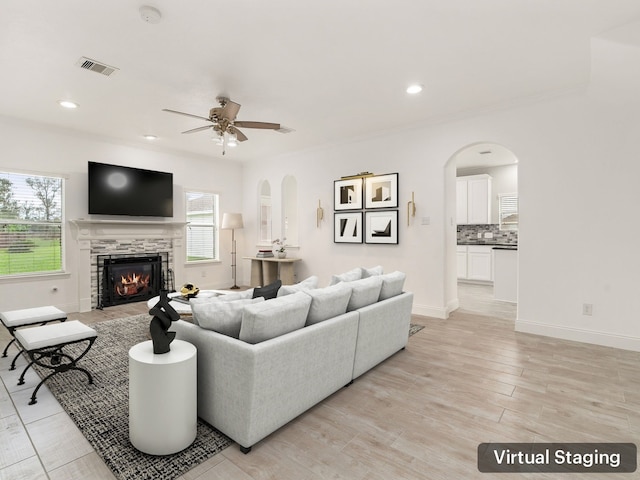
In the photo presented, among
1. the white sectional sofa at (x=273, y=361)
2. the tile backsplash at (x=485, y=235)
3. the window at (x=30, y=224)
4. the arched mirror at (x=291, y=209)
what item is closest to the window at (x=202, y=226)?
the arched mirror at (x=291, y=209)

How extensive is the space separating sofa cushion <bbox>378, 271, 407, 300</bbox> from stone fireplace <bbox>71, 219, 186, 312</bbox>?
4507mm

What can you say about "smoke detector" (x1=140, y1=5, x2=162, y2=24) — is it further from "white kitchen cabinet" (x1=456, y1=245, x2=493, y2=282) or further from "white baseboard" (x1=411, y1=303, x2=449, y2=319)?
"white kitchen cabinet" (x1=456, y1=245, x2=493, y2=282)

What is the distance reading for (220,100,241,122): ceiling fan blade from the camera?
346 centimetres

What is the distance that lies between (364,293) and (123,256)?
184 inches

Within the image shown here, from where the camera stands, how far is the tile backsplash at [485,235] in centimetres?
781

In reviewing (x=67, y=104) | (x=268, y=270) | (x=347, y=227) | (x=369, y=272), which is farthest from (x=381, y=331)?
(x=67, y=104)

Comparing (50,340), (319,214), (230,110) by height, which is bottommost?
(50,340)

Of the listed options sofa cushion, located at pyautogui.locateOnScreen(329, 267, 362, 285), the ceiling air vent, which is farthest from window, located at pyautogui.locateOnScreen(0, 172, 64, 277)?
sofa cushion, located at pyautogui.locateOnScreen(329, 267, 362, 285)

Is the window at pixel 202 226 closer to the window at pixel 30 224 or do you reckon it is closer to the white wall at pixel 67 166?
the white wall at pixel 67 166

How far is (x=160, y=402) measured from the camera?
1.78 meters

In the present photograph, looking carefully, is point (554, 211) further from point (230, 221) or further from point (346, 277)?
point (230, 221)

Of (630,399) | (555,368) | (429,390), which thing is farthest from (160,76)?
(630,399)

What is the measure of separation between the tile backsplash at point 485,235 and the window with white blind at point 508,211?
14 centimetres

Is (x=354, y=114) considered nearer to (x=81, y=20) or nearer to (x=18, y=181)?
(x=81, y=20)
